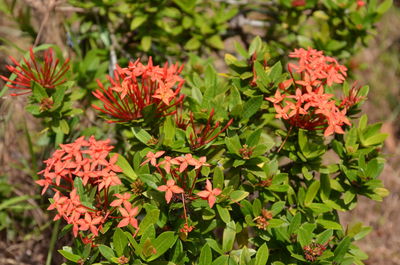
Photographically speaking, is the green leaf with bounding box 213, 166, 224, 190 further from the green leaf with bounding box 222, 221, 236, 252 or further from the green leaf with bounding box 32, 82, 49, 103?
the green leaf with bounding box 32, 82, 49, 103

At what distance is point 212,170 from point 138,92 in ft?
1.52

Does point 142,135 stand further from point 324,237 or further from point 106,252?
point 324,237

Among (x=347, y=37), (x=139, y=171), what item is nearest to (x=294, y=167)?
(x=139, y=171)

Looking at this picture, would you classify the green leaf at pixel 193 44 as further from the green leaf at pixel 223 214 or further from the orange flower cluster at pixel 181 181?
the green leaf at pixel 223 214

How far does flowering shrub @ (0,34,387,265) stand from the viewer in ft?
5.32

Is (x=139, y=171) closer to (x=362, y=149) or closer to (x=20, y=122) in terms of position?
(x=362, y=149)

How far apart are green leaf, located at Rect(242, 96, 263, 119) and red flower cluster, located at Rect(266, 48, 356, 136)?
0.24 feet

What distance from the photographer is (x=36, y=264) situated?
2.79 meters

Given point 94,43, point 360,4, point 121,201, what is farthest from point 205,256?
point 360,4

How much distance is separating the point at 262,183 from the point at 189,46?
130 centimetres

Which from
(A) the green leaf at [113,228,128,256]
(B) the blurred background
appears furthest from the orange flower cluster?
(B) the blurred background

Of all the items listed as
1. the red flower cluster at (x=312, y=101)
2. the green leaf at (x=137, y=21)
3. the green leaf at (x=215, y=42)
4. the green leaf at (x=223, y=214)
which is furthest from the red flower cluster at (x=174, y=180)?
the green leaf at (x=215, y=42)

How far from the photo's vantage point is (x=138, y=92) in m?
1.73

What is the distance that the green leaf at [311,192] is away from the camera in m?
1.90
